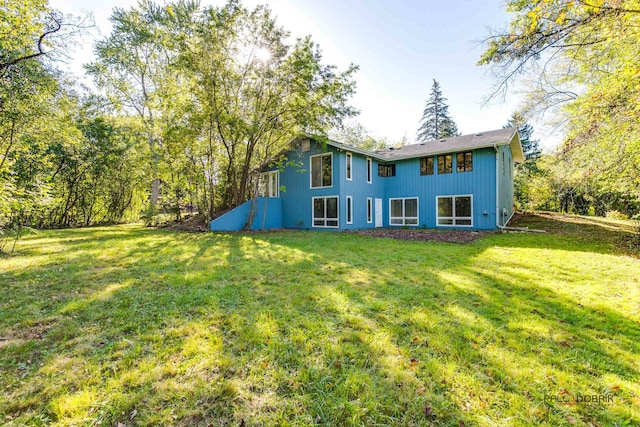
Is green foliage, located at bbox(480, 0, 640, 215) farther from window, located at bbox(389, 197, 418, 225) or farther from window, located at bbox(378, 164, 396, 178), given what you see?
window, located at bbox(378, 164, 396, 178)

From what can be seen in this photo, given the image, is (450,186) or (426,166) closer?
(450,186)

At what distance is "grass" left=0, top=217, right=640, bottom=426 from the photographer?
1.92 metres

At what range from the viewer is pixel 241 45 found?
1145cm

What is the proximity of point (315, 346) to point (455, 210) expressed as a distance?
13119mm

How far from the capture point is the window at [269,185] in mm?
16641

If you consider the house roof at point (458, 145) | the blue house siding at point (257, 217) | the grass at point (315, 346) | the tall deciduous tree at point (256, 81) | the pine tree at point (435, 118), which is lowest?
the grass at point (315, 346)

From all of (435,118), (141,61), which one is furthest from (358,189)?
(435,118)

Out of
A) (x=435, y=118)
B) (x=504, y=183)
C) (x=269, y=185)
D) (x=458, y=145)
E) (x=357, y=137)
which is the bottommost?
(x=504, y=183)

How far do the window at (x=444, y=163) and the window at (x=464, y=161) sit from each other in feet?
1.22

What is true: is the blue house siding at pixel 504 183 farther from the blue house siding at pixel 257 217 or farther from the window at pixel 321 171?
the blue house siding at pixel 257 217

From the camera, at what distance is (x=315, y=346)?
2.71 m

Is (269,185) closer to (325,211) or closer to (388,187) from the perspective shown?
(325,211)

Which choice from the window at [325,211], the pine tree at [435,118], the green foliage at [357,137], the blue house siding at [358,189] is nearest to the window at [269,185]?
the window at [325,211]

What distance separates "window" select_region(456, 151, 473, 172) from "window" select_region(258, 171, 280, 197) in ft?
32.4
